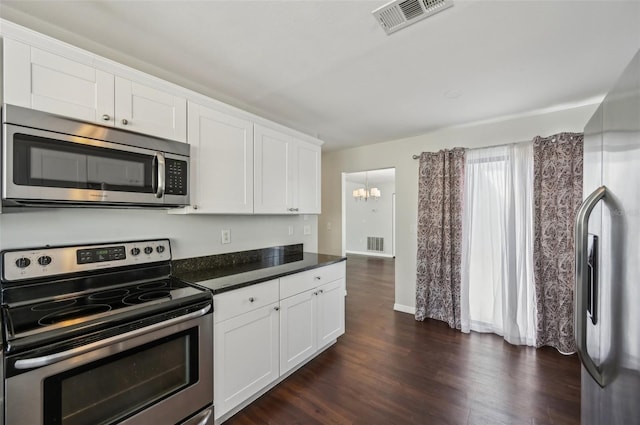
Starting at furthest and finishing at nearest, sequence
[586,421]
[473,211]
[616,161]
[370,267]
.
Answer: [370,267] → [473,211] → [586,421] → [616,161]

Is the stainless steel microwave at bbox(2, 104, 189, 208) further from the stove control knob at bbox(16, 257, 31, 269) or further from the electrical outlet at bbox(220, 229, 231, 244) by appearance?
the electrical outlet at bbox(220, 229, 231, 244)

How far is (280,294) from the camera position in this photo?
214 centimetres

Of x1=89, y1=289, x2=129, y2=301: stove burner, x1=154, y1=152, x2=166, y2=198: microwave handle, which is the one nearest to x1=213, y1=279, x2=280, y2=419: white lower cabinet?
x1=89, y1=289, x2=129, y2=301: stove burner

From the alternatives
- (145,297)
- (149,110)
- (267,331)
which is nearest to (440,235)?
(267,331)

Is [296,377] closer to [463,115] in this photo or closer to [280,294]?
[280,294]

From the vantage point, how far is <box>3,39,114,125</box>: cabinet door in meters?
1.24

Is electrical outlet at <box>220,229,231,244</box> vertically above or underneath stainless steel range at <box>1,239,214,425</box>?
above

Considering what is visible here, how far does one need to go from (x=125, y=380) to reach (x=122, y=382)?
14mm

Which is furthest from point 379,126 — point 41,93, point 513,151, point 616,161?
point 41,93

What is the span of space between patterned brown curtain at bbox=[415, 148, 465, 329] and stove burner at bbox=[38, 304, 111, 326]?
3254 millimetres

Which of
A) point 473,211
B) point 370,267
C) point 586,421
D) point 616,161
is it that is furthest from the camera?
point 370,267

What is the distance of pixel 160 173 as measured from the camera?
1.67m

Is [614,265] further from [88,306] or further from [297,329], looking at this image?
[88,306]

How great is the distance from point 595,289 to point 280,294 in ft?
5.84
